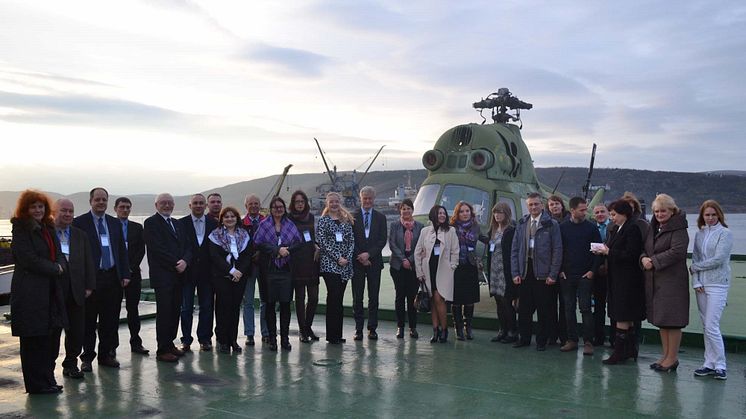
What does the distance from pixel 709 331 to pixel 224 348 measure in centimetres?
480

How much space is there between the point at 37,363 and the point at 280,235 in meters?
2.65

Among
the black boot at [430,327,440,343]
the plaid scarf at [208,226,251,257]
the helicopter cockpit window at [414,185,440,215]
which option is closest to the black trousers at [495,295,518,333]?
the black boot at [430,327,440,343]

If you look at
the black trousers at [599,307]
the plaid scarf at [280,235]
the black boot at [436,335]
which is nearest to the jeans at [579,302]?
the black trousers at [599,307]

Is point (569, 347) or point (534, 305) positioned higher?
point (534, 305)

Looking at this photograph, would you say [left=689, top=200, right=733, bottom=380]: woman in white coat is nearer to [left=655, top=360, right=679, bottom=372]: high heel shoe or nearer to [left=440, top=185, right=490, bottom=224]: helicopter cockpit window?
[left=655, top=360, right=679, bottom=372]: high heel shoe

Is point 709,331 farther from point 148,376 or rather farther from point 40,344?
point 40,344

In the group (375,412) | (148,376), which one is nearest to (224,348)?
(148,376)

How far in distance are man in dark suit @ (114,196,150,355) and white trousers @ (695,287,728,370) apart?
5592mm

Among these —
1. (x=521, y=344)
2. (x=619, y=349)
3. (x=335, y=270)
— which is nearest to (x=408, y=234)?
(x=335, y=270)

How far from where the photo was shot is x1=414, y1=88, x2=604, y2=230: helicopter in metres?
10.6

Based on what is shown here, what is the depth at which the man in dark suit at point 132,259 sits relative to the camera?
6.56m

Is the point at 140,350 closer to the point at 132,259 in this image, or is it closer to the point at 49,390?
the point at 132,259

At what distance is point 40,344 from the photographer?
5.10 m

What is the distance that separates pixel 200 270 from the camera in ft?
21.9
